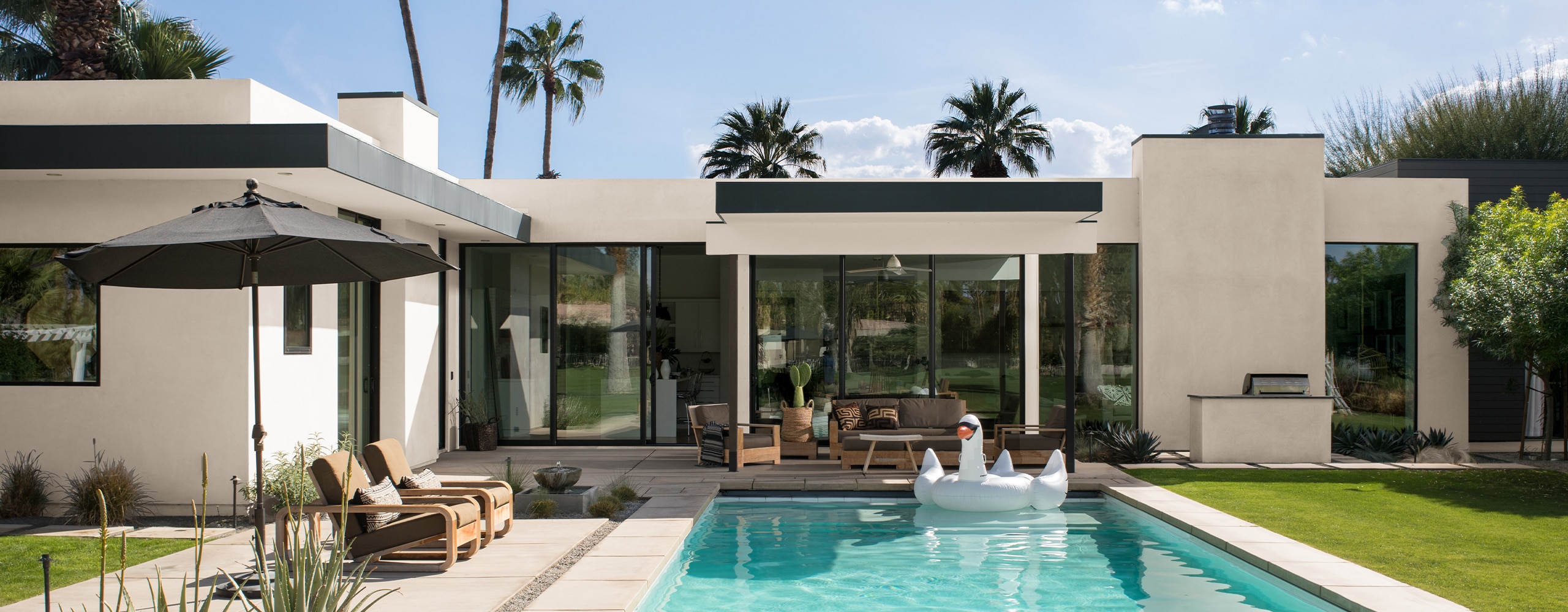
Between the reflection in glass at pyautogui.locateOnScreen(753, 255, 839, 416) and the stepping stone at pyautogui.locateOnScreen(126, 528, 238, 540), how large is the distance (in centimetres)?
593

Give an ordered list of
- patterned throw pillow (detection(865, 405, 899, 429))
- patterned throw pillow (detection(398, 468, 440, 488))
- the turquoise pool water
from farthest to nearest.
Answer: patterned throw pillow (detection(865, 405, 899, 429)) → patterned throw pillow (detection(398, 468, 440, 488)) → the turquoise pool water

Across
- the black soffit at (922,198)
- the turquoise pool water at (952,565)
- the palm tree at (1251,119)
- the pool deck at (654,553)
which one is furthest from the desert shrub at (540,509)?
the palm tree at (1251,119)

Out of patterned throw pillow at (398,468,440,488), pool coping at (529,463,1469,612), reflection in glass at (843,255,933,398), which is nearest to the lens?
pool coping at (529,463,1469,612)

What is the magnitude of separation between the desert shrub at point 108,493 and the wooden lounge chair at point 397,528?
7.07 feet

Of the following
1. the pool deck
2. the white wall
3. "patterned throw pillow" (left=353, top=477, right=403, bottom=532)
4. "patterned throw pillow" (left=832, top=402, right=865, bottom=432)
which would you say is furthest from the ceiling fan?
"patterned throw pillow" (left=353, top=477, right=403, bottom=532)

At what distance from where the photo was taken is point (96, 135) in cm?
658

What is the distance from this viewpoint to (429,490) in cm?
631

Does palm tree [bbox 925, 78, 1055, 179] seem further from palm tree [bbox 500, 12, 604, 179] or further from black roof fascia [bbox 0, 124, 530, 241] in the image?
black roof fascia [bbox 0, 124, 530, 241]

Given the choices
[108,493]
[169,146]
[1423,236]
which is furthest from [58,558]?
[1423,236]

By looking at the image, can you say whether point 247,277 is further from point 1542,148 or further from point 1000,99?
point 1542,148

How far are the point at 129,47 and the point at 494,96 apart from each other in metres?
8.13

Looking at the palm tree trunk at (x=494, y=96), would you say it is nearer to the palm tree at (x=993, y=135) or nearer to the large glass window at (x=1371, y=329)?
the palm tree at (x=993, y=135)

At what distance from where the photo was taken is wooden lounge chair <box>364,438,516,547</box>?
618 cm

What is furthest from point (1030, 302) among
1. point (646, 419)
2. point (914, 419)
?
point (646, 419)
